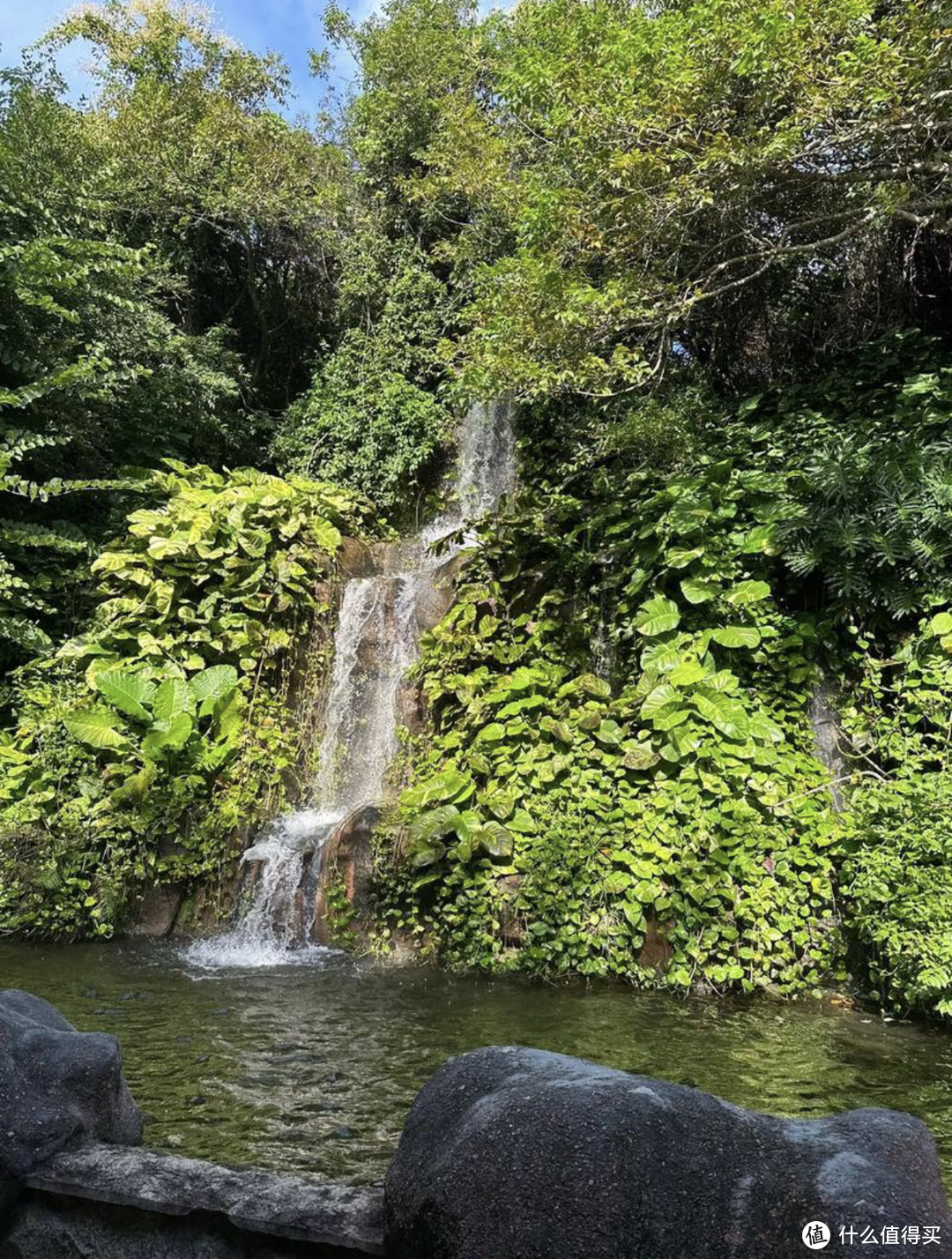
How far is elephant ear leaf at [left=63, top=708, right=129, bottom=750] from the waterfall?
159 centimetres

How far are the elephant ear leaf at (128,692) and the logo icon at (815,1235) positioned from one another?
720 centimetres

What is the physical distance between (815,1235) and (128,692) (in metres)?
7.35

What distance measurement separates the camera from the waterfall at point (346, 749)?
7.00m

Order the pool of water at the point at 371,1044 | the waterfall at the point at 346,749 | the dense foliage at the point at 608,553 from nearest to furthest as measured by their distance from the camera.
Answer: the pool of water at the point at 371,1044 → the dense foliage at the point at 608,553 → the waterfall at the point at 346,749

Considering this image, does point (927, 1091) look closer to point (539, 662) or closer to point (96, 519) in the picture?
point (539, 662)

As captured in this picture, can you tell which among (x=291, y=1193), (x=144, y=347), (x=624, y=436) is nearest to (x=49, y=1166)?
(x=291, y=1193)

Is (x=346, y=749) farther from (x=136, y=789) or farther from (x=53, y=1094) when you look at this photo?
(x=53, y=1094)

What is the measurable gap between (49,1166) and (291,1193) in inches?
28.9

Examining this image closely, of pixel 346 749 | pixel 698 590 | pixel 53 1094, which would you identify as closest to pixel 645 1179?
pixel 53 1094

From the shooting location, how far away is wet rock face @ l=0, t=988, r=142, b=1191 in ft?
7.98

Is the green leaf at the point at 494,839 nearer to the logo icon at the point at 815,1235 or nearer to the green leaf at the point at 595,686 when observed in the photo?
the green leaf at the point at 595,686

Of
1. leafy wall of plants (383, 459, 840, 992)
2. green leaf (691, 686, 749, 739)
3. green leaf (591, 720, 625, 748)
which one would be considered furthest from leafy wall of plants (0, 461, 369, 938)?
green leaf (691, 686, 749, 739)

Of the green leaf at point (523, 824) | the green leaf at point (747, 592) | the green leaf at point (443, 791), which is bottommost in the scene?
the green leaf at point (523, 824)

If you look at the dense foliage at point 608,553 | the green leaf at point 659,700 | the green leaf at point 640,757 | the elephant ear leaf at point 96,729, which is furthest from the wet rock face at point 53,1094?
the elephant ear leaf at point 96,729
